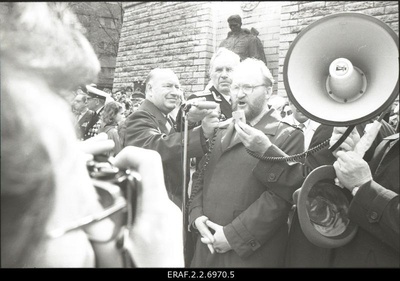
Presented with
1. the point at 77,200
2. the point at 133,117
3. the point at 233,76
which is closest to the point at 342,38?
the point at 233,76

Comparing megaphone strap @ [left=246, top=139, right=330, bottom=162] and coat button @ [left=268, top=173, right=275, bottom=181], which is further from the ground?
megaphone strap @ [left=246, top=139, right=330, bottom=162]

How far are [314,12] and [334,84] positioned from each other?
0.94 ft

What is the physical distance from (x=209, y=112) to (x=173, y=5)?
→ 442 millimetres

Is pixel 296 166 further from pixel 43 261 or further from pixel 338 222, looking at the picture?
pixel 43 261

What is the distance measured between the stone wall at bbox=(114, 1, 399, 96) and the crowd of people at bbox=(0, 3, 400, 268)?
0.05 metres

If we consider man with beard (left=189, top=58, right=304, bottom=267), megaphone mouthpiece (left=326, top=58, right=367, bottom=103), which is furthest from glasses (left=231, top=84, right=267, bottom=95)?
megaphone mouthpiece (left=326, top=58, right=367, bottom=103)

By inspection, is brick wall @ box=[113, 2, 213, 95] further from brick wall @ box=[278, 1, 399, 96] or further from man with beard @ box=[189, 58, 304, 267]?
brick wall @ box=[278, 1, 399, 96]

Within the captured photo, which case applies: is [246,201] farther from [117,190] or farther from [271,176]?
[117,190]

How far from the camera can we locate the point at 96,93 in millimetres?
1879

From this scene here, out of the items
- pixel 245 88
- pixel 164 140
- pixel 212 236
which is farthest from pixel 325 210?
pixel 164 140

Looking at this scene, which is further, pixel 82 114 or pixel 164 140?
pixel 164 140

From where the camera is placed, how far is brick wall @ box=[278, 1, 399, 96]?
1.77m
